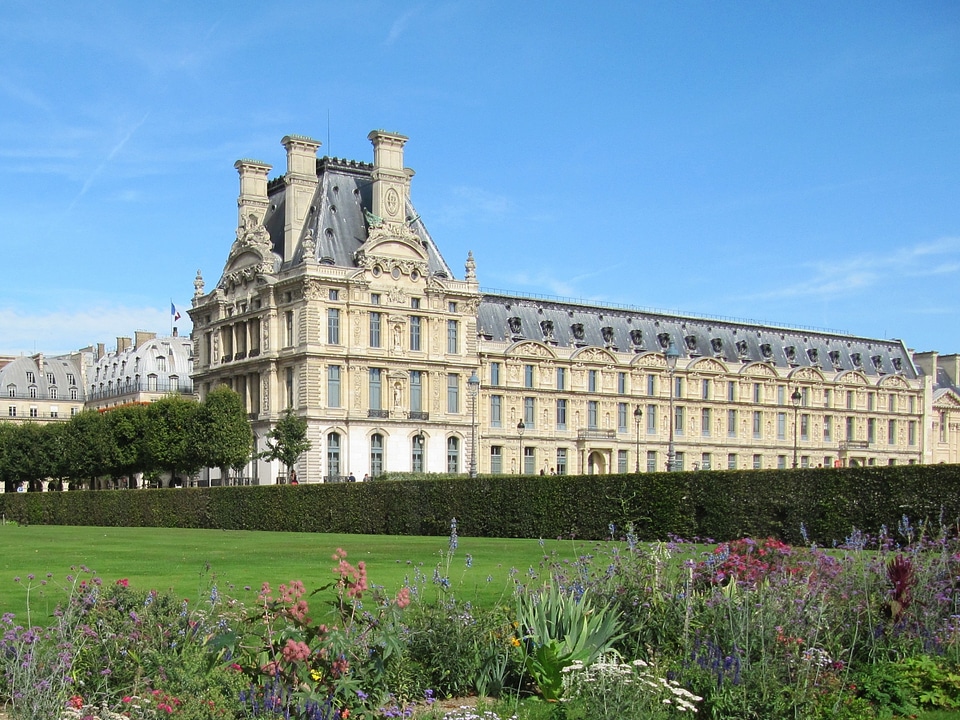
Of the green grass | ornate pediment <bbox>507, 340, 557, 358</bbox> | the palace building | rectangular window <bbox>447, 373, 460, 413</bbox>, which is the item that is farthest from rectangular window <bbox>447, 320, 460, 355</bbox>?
the green grass

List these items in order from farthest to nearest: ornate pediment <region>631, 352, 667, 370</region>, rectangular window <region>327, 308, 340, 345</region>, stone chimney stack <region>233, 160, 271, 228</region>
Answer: ornate pediment <region>631, 352, 667, 370</region> < stone chimney stack <region>233, 160, 271, 228</region> < rectangular window <region>327, 308, 340, 345</region>

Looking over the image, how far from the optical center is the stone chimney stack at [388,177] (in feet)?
274

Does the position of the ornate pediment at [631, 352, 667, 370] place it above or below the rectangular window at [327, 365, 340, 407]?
above

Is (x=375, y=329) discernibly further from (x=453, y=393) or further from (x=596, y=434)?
(x=596, y=434)

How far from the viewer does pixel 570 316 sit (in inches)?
3947

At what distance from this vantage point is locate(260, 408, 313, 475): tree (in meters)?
72.6

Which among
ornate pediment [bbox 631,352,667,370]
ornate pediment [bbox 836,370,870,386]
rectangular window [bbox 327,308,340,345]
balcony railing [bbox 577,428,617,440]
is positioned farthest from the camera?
ornate pediment [bbox 836,370,870,386]

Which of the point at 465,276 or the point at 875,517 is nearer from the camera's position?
the point at 875,517

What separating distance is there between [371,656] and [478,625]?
1.86 meters

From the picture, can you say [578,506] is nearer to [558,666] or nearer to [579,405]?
[558,666]

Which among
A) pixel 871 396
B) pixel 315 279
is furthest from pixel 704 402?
pixel 315 279

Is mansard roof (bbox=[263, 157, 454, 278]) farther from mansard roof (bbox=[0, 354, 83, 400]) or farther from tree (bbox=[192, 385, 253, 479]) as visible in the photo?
mansard roof (bbox=[0, 354, 83, 400])

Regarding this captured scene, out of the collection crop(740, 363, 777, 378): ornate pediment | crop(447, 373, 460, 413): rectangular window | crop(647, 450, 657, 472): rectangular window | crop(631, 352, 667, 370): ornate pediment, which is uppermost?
crop(631, 352, 667, 370): ornate pediment

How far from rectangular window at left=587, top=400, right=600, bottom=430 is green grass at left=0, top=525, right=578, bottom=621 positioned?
198ft
